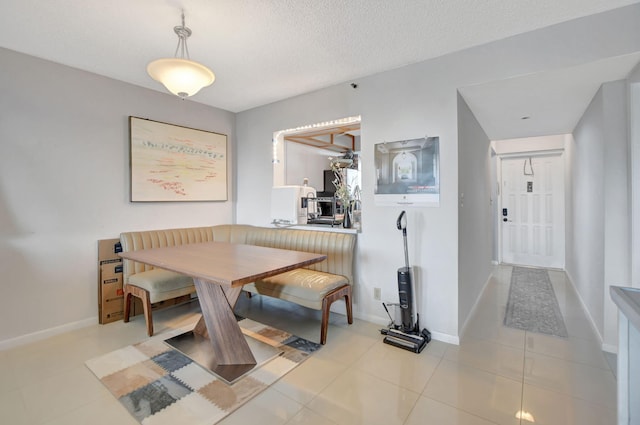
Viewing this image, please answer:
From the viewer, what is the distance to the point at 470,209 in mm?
3182

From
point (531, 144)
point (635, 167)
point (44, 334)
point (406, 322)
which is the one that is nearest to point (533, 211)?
point (531, 144)

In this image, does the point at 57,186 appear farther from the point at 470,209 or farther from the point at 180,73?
the point at 470,209

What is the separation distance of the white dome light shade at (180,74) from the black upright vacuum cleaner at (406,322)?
1.89 metres

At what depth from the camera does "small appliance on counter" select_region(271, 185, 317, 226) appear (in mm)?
3645

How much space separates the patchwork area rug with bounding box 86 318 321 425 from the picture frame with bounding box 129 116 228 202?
177 cm

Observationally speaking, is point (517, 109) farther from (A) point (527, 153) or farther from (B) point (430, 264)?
(A) point (527, 153)

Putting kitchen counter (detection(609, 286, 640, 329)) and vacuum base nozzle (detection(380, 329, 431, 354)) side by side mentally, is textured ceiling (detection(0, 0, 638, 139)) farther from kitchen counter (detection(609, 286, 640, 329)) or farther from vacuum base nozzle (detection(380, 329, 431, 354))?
vacuum base nozzle (detection(380, 329, 431, 354))

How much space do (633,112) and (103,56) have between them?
4.38 metres

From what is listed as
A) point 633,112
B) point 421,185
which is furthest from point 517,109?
point 421,185

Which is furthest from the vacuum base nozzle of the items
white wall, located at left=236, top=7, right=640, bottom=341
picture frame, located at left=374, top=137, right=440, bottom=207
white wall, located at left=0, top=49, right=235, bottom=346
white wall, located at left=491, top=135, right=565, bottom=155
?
white wall, located at left=491, top=135, right=565, bottom=155

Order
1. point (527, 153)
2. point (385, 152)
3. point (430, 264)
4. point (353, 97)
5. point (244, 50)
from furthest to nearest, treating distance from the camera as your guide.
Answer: point (527, 153), point (353, 97), point (385, 152), point (430, 264), point (244, 50)

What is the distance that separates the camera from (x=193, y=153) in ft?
12.6

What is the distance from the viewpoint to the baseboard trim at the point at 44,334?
8.37 feet

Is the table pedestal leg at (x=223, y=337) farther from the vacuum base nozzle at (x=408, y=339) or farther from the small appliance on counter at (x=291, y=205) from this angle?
the small appliance on counter at (x=291, y=205)
